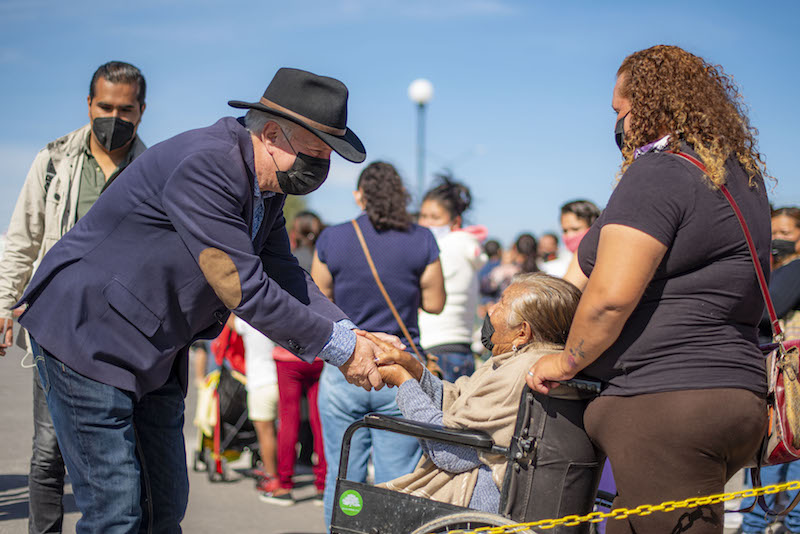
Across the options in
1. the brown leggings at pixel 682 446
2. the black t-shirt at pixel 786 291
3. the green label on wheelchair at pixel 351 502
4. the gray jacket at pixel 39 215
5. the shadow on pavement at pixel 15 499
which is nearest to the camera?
the brown leggings at pixel 682 446

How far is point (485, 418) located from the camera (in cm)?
260

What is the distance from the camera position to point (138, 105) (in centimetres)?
379

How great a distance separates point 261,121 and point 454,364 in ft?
8.74

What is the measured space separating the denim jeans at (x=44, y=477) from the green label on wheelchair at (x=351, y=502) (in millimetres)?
1344

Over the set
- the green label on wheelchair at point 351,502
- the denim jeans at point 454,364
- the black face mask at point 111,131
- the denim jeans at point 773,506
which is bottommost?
the denim jeans at point 773,506

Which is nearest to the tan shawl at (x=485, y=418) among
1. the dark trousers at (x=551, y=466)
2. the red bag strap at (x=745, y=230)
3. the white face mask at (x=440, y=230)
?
the dark trousers at (x=551, y=466)

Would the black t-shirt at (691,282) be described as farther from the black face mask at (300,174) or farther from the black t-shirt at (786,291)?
the black t-shirt at (786,291)

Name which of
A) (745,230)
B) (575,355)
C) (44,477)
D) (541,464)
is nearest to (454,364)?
(541,464)

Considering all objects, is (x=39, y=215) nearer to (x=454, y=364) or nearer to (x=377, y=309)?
(x=377, y=309)

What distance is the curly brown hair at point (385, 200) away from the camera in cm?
417

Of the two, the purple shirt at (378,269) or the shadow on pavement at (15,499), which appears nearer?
the purple shirt at (378,269)

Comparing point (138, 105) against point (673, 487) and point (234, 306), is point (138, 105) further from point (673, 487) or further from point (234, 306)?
point (673, 487)

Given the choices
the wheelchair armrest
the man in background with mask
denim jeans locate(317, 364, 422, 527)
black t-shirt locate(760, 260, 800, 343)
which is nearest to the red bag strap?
the wheelchair armrest

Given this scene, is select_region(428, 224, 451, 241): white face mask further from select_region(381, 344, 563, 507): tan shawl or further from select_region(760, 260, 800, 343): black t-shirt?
select_region(381, 344, 563, 507): tan shawl
